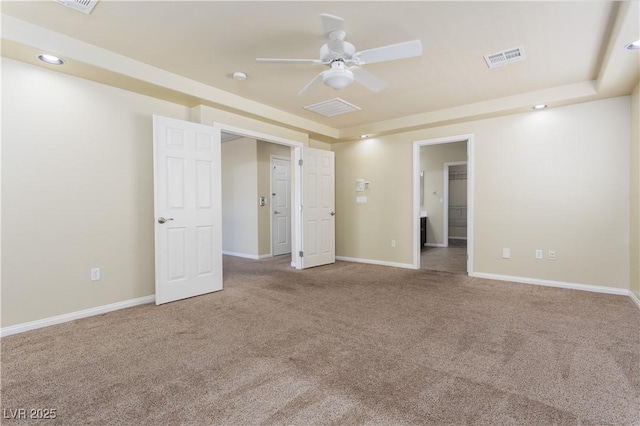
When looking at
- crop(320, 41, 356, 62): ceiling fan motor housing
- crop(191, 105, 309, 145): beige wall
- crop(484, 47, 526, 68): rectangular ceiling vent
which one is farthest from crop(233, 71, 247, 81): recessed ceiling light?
crop(484, 47, 526, 68): rectangular ceiling vent

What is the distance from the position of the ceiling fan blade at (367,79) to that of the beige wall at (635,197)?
285 cm

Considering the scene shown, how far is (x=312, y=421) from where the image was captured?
1.58 meters

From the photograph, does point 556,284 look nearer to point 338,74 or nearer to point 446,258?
point 446,258

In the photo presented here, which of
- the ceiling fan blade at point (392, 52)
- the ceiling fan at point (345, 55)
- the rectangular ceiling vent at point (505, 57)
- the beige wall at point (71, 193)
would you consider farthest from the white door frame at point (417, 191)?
the beige wall at point (71, 193)

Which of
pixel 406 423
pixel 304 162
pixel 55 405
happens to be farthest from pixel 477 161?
pixel 55 405

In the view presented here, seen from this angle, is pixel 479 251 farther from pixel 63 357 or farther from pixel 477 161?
pixel 63 357

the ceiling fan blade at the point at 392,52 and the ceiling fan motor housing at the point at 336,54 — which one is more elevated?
the ceiling fan motor housing at the point at 336,54

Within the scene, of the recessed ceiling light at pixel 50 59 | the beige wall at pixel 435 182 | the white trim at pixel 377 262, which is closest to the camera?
the recessed ceiling light at pixel 50 59

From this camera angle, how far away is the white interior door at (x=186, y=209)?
348 centimetres

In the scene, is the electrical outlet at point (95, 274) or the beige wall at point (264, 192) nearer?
the electrical outlet at point (95, 274)

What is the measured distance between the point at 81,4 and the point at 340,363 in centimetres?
316

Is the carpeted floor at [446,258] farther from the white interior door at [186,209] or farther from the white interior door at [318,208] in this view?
the white interior door at [186,209]

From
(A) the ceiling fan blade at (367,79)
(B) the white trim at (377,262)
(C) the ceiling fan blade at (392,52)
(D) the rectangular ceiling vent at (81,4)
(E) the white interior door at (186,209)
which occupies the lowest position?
(B) the white trim at (377,262)

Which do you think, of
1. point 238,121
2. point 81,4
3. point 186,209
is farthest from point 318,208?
point 81,4
